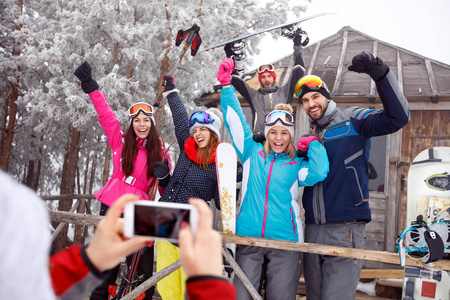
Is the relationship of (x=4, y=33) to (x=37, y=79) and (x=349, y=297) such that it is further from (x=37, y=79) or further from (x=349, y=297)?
(x=349, y=297)

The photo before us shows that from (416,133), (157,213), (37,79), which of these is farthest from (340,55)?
(157,213)

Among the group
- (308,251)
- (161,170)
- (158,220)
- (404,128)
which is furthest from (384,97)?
Result: (404,128)

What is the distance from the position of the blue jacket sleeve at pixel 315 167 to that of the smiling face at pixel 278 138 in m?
0.26

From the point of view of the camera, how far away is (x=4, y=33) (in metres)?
8.48

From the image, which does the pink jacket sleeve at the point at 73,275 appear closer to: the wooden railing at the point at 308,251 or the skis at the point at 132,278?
the wooden railing at the point at 308,251

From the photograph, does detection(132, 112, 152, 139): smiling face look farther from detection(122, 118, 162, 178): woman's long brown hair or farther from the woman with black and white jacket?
the woman with black and white jacket

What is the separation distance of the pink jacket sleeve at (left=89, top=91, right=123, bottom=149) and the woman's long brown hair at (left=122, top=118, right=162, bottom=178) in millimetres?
169

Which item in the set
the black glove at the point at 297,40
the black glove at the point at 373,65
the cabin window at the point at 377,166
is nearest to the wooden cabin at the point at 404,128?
the cabin window at the point at 377,166

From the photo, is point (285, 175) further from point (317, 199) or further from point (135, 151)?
point (135, 151)

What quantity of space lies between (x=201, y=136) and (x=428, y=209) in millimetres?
2424

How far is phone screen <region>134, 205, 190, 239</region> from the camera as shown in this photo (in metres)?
0.79

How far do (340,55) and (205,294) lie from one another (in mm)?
8374

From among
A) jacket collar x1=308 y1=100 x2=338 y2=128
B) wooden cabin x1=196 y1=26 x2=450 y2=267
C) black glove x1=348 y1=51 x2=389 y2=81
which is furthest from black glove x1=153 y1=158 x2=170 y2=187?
wooden cabin x1=196 y1=26 x2=450 y2=267

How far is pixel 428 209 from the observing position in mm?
3344
